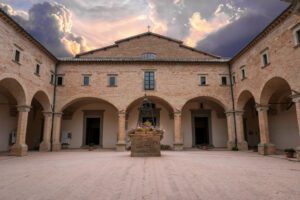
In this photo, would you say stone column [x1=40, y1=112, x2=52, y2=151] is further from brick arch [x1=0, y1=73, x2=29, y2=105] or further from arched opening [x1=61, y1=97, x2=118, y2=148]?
brick arch [x1=0, y1=73, x2=29, y2=105]

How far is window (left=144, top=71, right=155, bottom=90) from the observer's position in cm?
1909

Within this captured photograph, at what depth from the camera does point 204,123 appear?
22.4 meters

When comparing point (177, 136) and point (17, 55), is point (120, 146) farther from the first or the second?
point (17, 55)

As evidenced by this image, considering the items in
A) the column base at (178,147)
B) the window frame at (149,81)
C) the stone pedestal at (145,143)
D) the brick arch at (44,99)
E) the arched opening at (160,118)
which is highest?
the window frame at (149,81)

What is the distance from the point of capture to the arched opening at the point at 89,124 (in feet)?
70.4

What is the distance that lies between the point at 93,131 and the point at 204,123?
39.2 feet

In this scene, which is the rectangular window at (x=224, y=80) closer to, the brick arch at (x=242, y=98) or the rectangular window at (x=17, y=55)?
the brick arch at (x=242, y=98)

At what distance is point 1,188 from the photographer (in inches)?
203

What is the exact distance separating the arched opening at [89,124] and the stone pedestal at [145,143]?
1038 cm

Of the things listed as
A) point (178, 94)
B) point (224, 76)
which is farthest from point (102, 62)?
point (224, 76)

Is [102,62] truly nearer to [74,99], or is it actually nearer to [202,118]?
[74,99]

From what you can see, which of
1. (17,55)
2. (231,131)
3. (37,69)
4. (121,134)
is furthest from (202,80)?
(17,55)

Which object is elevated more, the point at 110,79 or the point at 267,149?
the point at 110,79

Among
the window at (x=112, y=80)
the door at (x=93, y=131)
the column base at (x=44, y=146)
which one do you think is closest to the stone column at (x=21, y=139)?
the column base at (x=44, y=146)
